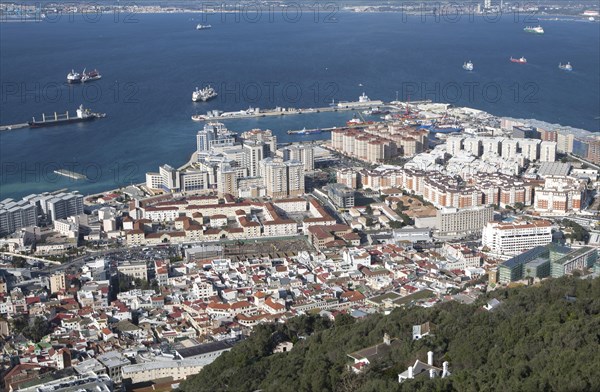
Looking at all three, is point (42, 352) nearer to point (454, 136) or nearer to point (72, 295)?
point (72, 295)

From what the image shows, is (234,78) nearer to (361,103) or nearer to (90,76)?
(90,76)

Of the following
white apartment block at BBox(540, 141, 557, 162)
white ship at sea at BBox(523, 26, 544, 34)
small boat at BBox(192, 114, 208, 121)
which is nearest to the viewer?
white apartment block at BBox(540, 141, 557, 162)

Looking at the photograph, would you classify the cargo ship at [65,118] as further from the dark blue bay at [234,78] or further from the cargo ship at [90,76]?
the cargo ship at [90,76]

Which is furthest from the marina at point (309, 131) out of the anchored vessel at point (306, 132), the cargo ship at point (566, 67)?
the cargo ship at point (566, 67)

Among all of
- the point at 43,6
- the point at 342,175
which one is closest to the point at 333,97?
the point at 342,175

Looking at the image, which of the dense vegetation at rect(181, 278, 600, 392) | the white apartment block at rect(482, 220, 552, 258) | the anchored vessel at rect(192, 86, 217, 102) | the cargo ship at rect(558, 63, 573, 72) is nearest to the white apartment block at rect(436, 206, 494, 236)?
the white apartment block at rect(482, 220, 552, 258)

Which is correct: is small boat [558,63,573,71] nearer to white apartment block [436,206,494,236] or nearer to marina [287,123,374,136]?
marina [287,123,374,136]
